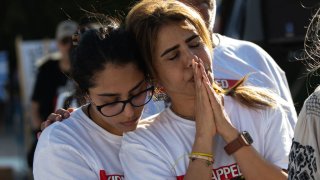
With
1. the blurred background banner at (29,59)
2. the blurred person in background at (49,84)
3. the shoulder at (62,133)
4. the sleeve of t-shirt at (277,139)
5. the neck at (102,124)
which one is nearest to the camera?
the sleeve of t-shirt at (277,139)

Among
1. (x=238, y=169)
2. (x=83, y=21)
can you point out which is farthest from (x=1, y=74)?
(x=238, y=169)

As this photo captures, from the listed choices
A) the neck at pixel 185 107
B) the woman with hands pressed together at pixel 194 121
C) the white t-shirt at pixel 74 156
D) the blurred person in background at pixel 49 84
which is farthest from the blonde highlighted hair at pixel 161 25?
the blurred person in background at pixel 49 84

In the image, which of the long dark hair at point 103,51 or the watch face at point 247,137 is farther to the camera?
the long dark hair at point 103,51

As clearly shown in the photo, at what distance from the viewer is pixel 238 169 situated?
257 centimetres

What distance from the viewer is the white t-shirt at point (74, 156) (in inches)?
106

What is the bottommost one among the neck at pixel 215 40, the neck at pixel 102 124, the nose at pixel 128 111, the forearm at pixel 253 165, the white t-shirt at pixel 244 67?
the forearm at pixel 253 165

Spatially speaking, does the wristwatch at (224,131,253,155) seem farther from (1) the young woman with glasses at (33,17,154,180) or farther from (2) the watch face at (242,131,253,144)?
(1) the young woman with glasses at (33,17,154,180)

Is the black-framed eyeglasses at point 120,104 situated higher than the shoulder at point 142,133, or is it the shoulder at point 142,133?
the black-framed eyeglasses at point 120,104

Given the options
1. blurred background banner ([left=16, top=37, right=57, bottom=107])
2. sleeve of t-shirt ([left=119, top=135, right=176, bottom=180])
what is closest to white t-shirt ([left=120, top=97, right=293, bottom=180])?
sleeve of t-shirt ([left=119, top=135, right=176, bottom=180])

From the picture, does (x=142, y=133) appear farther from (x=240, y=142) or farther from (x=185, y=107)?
(x=240, y=142)

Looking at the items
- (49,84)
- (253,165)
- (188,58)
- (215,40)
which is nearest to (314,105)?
(253,165)

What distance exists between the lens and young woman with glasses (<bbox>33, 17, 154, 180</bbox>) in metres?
2.70

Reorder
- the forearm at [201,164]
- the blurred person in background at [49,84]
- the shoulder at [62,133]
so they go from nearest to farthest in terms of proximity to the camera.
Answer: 1. the forearm at [201,164]
2. the shoulder at [62,133]
3. the blurred person in background at [49,84]

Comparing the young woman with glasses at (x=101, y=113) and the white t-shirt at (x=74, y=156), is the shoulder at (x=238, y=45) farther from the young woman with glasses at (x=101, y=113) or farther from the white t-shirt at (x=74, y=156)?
the white t-shirt at (x=74, y=156)
